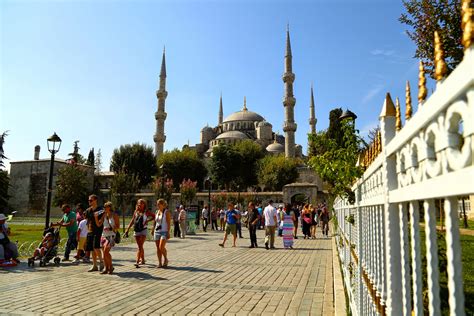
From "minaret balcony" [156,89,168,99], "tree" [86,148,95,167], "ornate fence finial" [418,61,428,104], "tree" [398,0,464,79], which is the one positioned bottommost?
"ornate fence finial" [418,61,428,104]

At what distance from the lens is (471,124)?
35.8 inches

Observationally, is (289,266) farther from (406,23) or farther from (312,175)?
(312,175)

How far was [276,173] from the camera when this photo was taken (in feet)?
161

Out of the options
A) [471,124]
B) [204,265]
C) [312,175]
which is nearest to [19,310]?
[204,265]

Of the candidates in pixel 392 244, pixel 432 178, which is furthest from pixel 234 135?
pixel 432 178

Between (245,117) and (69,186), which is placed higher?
(245,117)

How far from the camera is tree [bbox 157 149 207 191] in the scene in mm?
53375

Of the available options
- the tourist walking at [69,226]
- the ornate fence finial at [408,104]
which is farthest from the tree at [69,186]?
the ornate fence finial at [408,104]

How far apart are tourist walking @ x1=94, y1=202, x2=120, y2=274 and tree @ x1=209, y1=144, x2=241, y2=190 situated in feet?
135

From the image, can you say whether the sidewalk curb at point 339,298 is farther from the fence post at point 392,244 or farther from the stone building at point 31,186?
the stone building at point 31,186

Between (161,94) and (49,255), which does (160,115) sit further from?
(49,255)

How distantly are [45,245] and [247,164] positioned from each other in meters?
44.0

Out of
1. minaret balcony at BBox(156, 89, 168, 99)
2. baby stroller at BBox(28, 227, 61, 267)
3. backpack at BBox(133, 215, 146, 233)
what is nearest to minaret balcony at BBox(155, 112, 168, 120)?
minaret balcony at BBox(156, 89, 168, 99)

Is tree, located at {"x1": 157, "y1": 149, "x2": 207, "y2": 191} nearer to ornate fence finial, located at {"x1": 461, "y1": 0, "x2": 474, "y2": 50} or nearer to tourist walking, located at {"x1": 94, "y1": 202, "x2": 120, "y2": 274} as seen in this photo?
tourist walking, located at {"x1": 94, "y1": 202, "x2": 120, "y2": 274}
